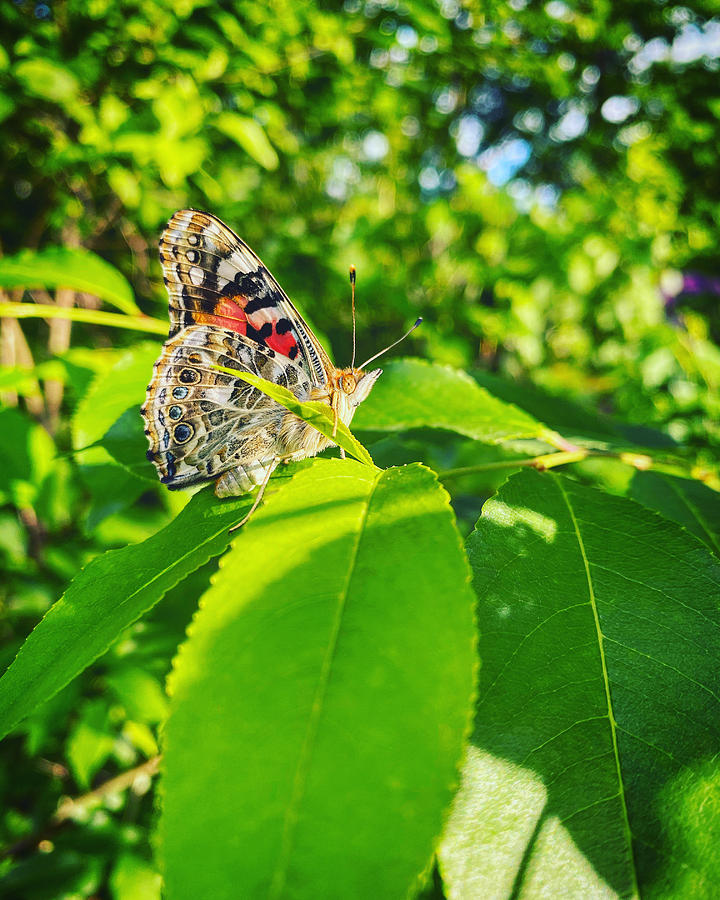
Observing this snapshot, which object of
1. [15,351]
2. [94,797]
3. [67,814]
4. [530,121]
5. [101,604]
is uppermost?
[530,121]

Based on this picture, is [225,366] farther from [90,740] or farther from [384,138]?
[384,138]

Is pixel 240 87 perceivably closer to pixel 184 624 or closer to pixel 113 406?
pixel 113 406

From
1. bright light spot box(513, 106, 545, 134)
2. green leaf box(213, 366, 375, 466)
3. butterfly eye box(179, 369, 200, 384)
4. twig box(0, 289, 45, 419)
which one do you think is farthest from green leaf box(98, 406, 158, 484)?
bright light spot box(513, 106, 545, 134)

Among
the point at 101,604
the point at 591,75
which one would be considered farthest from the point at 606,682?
the point at 591,75

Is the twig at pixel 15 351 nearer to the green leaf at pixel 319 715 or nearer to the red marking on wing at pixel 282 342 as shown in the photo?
the red marking on wing at pixel 282 342

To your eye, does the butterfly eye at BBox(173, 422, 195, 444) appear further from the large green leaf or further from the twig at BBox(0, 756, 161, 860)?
the twig at BBox(0, 756, 161, 860)

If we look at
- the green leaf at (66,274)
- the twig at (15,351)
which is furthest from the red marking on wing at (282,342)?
the twig at (15,351)
